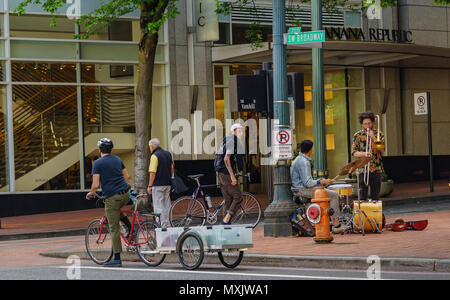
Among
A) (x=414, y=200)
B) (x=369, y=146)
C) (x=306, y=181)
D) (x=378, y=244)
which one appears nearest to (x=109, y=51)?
(x=414, y=200)

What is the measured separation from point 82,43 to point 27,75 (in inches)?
71.1

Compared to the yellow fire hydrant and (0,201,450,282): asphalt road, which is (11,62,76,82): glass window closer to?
(0,201,450,282): asphalt road

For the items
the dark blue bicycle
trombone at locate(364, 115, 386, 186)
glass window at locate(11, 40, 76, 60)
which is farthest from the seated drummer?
glass window at locate(11, 40, 76, 60)

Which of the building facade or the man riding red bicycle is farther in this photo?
the building facade

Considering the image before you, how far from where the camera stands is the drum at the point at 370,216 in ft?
42.4

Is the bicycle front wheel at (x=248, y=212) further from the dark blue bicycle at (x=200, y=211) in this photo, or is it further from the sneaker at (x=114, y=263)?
the sneaker at (x=114, y=263)

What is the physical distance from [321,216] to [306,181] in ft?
3.92

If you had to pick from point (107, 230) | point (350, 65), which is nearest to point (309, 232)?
point (107, 230)

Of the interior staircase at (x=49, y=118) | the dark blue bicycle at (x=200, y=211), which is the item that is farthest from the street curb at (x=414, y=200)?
the interior staircase at (x=49, y=118)

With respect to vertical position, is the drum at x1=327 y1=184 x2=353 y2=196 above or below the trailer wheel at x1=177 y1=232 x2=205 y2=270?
above

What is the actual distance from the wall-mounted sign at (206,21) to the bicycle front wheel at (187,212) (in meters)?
9.26

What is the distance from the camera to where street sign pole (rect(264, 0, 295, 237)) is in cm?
1323

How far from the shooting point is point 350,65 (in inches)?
1059

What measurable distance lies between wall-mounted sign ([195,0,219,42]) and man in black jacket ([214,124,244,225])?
1035 centimetres
